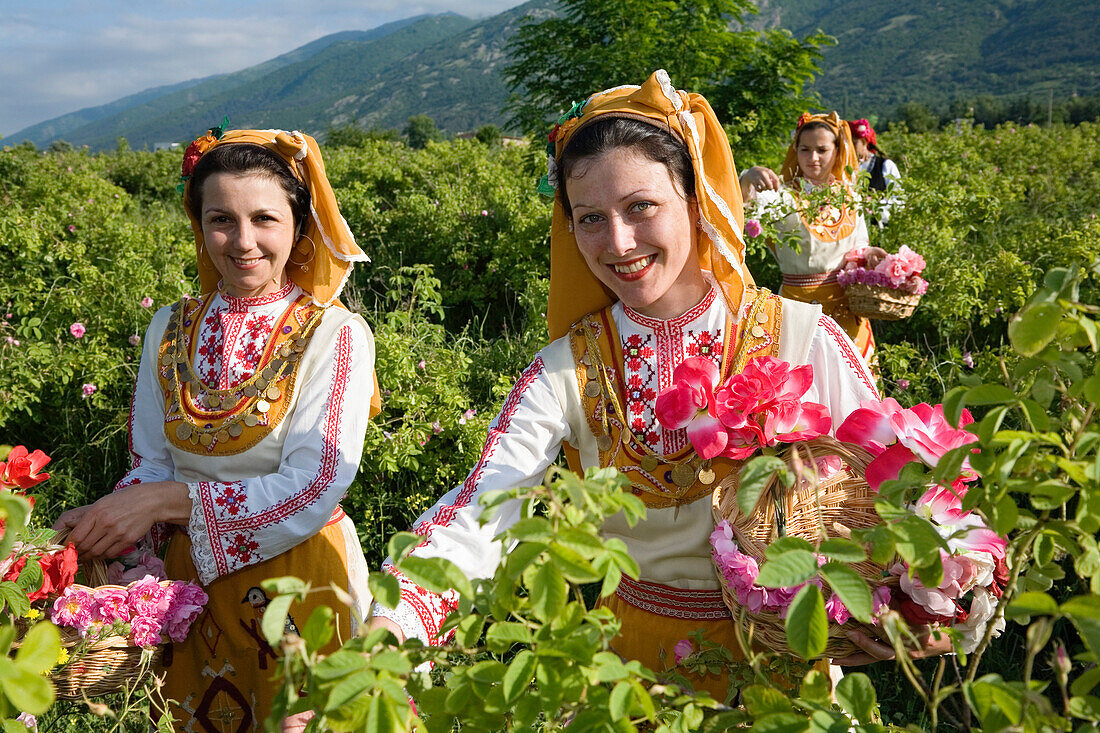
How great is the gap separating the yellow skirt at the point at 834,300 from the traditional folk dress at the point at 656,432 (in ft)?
9.97

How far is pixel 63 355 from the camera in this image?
13.4 feet

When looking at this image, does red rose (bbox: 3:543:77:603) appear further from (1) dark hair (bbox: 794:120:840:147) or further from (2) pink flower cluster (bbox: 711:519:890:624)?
(1) dark hair (bbox: 794:120:840:147)

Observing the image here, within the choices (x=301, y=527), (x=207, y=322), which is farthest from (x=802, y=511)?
(x=207, y=322)

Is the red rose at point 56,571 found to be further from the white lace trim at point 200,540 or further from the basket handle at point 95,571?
the white lace trim at point 200,540

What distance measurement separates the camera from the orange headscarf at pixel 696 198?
1669 mm

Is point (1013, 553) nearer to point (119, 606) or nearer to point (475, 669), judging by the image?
point (475, 669)

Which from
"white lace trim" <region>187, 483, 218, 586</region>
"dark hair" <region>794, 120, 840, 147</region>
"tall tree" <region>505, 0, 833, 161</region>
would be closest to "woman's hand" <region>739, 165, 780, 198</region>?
"dark hair" <region>794, 120, 840, 147</region>

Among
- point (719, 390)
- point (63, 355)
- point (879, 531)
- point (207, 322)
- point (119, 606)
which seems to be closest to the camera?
point (879, 531)

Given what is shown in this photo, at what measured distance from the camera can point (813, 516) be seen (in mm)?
1210

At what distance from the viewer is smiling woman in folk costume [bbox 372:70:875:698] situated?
1.60 meters

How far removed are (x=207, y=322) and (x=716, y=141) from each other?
1.46 metres

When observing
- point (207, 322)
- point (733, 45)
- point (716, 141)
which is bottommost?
point (207, 322)

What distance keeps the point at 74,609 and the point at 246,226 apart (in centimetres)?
102

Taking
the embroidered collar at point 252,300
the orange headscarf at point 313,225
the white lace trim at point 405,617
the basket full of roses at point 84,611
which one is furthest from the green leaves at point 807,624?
the embroidered collar at point 252,300
